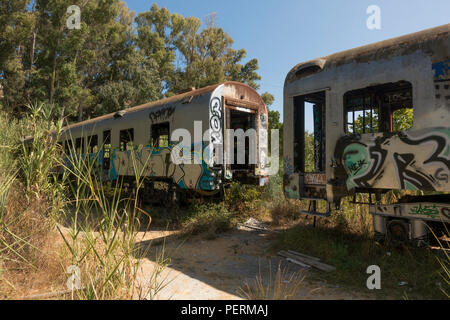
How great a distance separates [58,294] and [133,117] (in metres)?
7.58

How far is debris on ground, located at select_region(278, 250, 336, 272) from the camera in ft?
14.7

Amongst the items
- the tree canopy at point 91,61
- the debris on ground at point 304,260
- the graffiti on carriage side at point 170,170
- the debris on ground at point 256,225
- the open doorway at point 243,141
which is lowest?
the debris on ground at point 304,260

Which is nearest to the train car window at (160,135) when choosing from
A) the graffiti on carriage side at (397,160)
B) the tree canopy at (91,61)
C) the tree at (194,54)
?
the graffiti on carriage side at (397,160)

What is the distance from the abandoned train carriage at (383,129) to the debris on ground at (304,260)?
974mm

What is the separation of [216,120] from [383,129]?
3.78 meters

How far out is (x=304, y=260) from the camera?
4.80 meters

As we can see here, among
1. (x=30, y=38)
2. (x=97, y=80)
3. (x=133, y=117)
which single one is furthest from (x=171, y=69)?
(x=133, y=117)

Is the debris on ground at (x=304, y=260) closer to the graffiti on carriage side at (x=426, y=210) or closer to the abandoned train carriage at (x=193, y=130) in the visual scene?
the graffiti on carriage side at (x=426, y=210)

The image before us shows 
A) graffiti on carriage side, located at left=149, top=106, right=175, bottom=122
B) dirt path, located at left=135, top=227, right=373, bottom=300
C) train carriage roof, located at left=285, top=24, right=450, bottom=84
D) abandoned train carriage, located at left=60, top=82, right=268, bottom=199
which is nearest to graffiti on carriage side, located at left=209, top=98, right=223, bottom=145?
abandoned train carriage, located at left=60, top=82, right=268, bottom=199

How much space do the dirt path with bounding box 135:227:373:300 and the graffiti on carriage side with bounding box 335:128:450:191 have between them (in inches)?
67.2

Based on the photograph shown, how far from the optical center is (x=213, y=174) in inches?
287

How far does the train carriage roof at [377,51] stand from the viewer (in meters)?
4.16

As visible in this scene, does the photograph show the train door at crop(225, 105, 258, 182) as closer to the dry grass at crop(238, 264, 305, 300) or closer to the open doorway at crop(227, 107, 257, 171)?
the open doorway at crop(227, 107, 257, 171)
